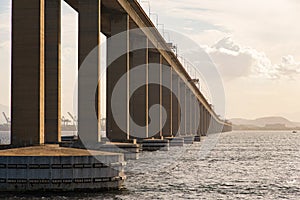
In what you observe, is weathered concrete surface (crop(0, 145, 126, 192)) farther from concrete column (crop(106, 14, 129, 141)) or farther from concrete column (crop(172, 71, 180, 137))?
concrete column (crop(172, 71, 180, 137))

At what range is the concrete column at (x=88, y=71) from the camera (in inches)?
2477

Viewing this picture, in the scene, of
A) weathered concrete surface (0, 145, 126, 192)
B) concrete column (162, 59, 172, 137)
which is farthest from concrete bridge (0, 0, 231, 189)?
weathered concrete surface (0, 145, 126, 192)

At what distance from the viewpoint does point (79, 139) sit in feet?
210

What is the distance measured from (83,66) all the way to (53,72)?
453 cm

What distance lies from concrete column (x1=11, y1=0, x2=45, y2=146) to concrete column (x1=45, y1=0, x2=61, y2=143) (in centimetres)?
1665

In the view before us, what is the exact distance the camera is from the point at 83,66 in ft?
207

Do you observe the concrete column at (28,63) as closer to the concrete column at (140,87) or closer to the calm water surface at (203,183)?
the calm water surface at (203,183)

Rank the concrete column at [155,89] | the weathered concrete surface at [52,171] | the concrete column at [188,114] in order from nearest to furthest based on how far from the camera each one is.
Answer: the weathered concrete surface at [52,171] → the concrete column at [155,89] → the concrete column at [188,114]

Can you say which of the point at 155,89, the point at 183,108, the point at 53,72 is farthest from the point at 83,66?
the point at 183,108

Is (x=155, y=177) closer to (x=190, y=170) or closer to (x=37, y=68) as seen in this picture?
(x=190, y=170)

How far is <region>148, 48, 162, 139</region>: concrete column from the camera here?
11488cm

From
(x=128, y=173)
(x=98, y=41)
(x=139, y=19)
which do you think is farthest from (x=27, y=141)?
(x=139, y=19)

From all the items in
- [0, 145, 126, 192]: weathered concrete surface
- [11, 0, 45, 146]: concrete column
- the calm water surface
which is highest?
[11, 0, 45, 146]: concrete column

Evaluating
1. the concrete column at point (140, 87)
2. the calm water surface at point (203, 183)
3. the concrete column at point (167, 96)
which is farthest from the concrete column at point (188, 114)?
the calm water surface at point (203, 183)
